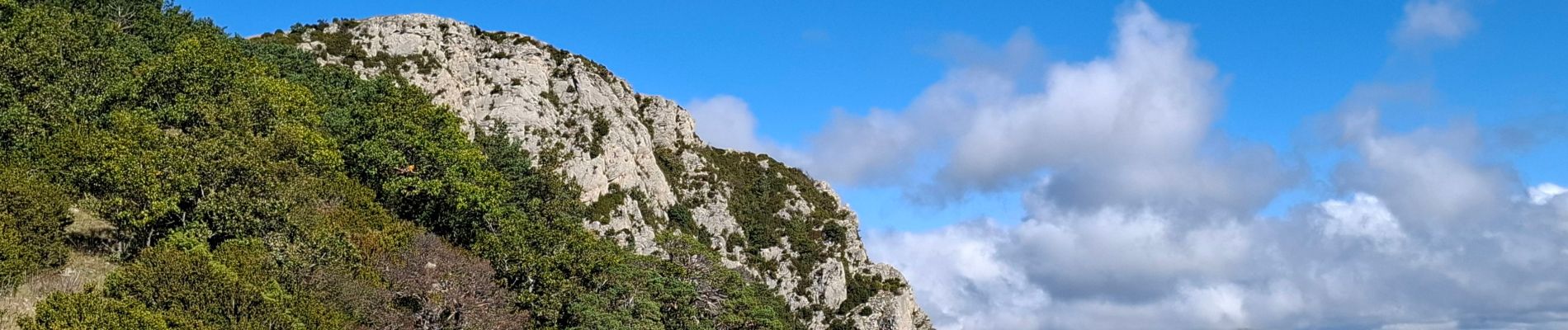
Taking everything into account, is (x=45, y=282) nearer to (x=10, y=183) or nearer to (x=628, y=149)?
(x=10, y=183)

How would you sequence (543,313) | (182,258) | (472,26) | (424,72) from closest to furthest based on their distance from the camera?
(182,258), (543,313), (424,72), (472,26)

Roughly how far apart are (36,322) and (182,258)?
14.2ft

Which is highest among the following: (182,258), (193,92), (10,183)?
(193,92)

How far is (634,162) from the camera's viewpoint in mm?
108562

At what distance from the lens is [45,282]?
3056 cm

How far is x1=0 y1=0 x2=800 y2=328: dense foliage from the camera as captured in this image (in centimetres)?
3005

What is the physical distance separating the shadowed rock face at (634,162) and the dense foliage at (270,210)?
2725 cm

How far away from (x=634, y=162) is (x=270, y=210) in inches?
2823

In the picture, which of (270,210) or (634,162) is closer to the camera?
(270,210)

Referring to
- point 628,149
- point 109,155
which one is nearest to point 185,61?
point 109,155

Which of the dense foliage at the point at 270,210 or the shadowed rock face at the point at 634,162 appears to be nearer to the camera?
the dense foliage at the point at 270,210

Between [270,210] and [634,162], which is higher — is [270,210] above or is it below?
below

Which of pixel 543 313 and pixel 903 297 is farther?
pixel 903 297

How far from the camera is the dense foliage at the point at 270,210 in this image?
30.0 meters
